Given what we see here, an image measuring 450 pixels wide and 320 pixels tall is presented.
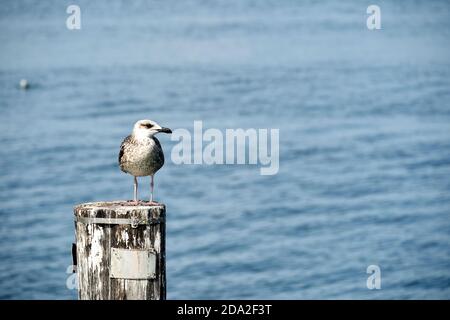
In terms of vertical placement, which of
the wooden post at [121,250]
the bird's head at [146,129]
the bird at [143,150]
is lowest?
the wooden post at [121,250]

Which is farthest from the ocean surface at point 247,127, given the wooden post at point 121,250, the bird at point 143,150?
the wooden post at point 121,250

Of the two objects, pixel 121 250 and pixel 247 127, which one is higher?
pixel 247 127

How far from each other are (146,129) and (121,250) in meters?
1.22

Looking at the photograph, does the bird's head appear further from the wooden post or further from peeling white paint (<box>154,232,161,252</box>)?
peeling white paint (<box>154,232,161,252</box>)

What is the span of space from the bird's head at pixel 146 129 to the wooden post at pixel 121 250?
982mm

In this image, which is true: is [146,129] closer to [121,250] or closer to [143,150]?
[143,150]

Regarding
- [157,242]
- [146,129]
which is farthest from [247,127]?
[157,242]

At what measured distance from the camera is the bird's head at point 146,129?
24.5ft

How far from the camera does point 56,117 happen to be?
23.8 metres

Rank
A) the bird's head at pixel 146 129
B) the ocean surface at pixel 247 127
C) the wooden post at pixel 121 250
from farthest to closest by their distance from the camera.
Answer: the ocean surface at pixel 247 127, the bird's head at pixel 146 129, the wooden post at pixel 121 250

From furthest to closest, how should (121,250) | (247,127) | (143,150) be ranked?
(247,127) → (143,150) → (121,250)

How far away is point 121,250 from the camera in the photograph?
651cm

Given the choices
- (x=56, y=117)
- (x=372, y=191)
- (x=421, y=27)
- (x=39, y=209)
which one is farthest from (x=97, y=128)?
(x=421, y=27)

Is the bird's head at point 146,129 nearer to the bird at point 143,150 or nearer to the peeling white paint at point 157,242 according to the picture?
the bird at point 143,150
